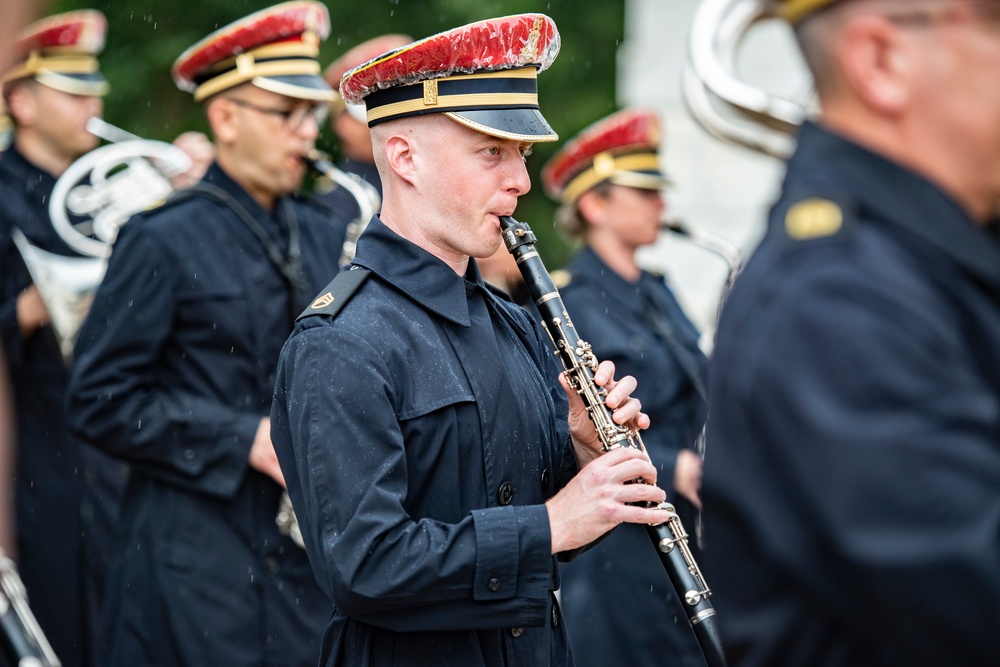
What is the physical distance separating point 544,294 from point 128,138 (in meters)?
5.87

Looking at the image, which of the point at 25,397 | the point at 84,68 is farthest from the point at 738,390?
the point at 84,68

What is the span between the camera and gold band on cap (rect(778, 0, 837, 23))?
1551mm

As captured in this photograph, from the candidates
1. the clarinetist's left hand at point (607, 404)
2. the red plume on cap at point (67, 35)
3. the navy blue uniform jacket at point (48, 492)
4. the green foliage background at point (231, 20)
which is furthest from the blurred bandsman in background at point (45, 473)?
the green foliage background at point (231, 20)

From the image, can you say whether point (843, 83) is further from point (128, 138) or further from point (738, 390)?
point (128, 138)

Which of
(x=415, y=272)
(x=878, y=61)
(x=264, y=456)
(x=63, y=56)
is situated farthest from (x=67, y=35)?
(x=878, y=61)

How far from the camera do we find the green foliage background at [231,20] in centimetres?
1339

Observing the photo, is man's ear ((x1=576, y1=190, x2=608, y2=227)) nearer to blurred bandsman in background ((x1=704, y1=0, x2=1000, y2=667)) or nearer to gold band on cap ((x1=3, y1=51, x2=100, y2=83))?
gold band on cap ((x1=3, y1=51, x2=100, y2=83))

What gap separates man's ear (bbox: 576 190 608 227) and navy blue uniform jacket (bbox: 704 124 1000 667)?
399cm

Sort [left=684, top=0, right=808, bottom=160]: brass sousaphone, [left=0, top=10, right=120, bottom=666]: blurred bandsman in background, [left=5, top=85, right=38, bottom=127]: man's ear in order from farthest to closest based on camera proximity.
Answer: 1. [left=5, top=85, right=38, bottom=127]: man's ear
2. [left=0, top=10, right=120, bottom=666]: blurred bandsman in background
3. [left=684, top=0, right=808, bottom=160]: brass sousaphone

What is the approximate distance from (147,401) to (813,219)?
2.92 m

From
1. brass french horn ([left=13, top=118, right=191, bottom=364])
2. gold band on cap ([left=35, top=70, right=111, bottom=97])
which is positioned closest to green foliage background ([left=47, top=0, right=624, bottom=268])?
brass french horn ([left=13, top=118, right=191, bottom=364])

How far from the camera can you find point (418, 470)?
2576 mm

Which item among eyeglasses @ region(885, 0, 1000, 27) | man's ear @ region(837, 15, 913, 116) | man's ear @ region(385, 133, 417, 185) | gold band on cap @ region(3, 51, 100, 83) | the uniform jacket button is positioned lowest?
gold band on cap @ region(3, 51, 100, 83)

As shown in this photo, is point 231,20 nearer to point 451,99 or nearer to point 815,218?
point 451,99
